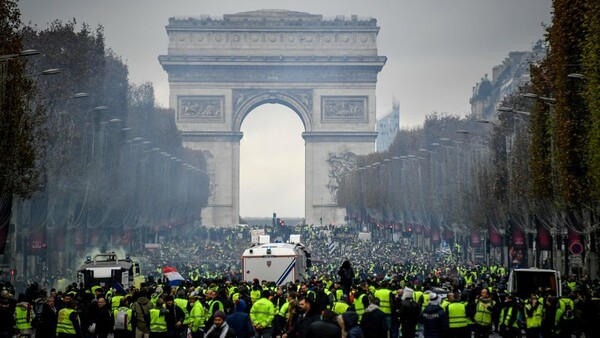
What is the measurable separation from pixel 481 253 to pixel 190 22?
224 feet

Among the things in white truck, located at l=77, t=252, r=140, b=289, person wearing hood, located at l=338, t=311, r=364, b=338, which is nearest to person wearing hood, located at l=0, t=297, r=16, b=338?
person wearing hood, located at l=338, t=311, r=364, b=338

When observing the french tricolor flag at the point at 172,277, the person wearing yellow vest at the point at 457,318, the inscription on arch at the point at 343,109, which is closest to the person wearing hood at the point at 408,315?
the person wearing yellow vest at the point at 457,318

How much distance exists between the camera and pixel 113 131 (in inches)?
3174

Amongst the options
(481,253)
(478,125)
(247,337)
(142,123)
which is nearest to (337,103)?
(478,125)

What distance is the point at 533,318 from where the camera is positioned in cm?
3241

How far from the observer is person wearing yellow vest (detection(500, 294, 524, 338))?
32.2m

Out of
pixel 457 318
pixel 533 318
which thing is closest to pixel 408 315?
pixel 457 318

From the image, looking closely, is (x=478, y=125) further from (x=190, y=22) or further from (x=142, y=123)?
(x=190, y=22)

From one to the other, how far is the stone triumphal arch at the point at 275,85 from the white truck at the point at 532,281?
11275cm

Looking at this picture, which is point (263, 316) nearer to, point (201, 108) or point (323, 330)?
point (323, 330)

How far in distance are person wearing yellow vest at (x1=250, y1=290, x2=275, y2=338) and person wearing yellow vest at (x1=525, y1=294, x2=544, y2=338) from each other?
655 centimetres

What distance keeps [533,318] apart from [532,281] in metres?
7.97

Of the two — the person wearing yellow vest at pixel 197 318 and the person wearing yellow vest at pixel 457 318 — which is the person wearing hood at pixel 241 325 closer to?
the person wearing yellow vest at pixel 197 318

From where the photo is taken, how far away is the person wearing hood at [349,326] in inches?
782
